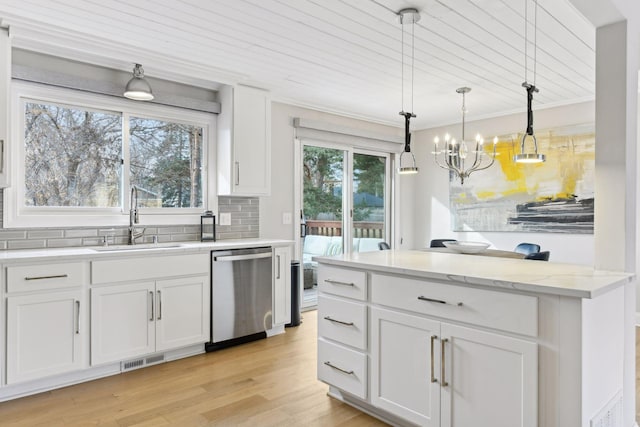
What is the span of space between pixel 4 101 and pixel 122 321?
1.62 m

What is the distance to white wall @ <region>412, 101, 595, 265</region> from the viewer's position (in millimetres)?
4516

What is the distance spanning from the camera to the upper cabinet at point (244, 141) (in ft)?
12.9

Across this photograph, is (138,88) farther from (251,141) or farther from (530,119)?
(530,119)

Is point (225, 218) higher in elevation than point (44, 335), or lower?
higher

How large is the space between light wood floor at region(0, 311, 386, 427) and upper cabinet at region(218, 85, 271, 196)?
155 centimetres

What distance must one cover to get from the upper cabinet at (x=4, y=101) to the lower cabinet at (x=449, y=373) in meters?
2.48

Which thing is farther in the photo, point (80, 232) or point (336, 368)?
point (80, 232)

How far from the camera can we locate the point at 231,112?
3.92 meters

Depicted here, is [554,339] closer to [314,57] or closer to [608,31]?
[608,31]

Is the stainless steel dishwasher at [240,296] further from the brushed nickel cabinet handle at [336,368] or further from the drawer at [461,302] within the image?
the drawer at [461,302]

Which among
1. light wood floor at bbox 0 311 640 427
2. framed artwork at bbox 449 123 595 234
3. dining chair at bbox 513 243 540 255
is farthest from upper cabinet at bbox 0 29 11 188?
dining chair at bbox 513 243 540 255

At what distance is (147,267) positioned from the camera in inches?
123

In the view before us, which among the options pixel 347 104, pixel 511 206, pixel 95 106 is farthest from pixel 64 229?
pixel 511 206

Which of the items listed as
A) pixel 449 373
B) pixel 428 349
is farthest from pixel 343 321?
pixel 449 373
